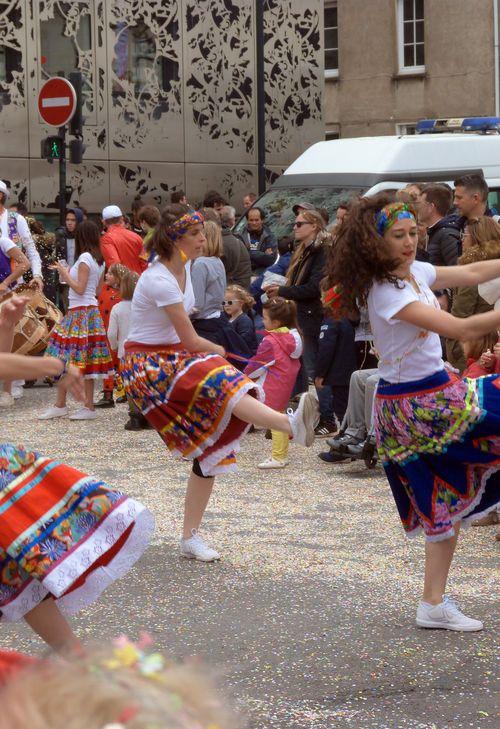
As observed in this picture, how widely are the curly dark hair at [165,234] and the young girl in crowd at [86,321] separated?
520 centimetres

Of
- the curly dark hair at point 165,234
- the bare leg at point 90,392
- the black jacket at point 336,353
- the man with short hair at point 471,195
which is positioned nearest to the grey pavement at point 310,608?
the black jacket at point 336,353

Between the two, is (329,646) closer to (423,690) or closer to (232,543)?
(423,690)

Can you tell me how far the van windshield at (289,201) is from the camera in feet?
43.9

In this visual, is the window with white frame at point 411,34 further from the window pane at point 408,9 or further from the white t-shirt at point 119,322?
the white t-shirt at point 119,322

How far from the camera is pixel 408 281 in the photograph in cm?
490

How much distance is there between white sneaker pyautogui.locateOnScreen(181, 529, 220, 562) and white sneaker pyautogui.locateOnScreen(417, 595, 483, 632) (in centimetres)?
148

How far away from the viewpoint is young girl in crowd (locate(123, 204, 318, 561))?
5844 millimetres

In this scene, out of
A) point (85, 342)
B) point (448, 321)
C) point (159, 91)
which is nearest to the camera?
point (448, 321)

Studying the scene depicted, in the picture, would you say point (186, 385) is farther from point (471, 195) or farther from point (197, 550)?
point (471, 195)

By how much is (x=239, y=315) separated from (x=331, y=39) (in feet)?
75.6

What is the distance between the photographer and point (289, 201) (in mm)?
14266

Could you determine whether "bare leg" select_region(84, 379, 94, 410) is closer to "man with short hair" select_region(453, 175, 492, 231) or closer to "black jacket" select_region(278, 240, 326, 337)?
"black jacket" select_region(278, 240, 326, 337)

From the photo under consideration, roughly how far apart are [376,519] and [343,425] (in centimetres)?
184

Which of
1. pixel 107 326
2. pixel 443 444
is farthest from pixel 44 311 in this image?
pixel 443 444
